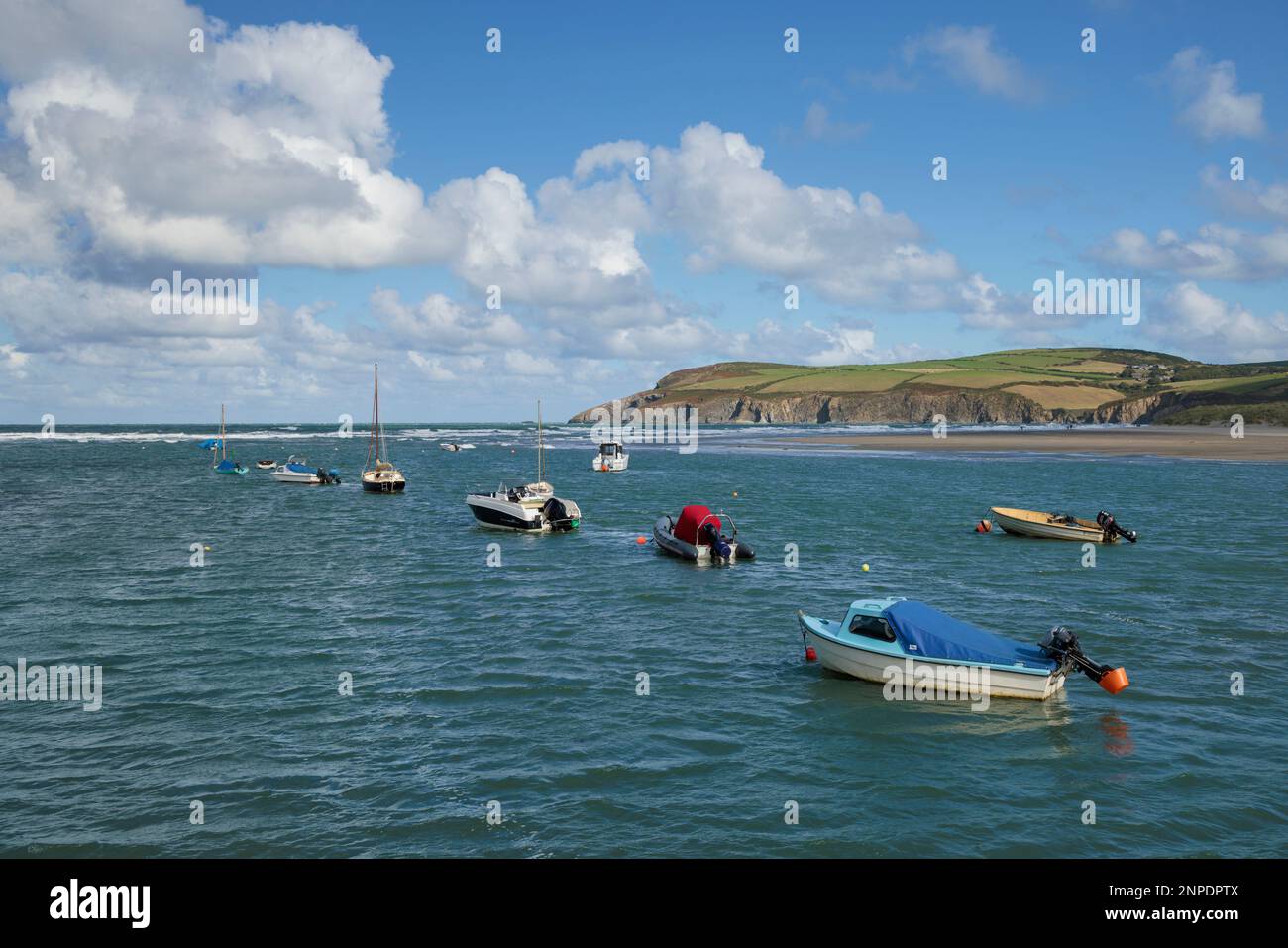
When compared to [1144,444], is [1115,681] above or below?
below

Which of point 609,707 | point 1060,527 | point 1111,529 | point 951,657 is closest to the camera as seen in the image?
point 609,707

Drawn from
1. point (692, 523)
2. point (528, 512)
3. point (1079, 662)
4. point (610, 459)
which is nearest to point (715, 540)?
point (692, 523)

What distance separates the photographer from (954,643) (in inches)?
884

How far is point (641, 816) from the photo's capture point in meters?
15.9

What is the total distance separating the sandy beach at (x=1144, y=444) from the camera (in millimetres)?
120875

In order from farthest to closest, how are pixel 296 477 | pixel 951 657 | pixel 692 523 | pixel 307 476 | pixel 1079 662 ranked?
pixel 296 477 → pixel 307 476 → pixel 692 523 → pixel 951 657 → pixel 1079 662

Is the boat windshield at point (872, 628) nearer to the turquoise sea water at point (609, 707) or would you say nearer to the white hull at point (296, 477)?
the turquoise sea water at point (609, 707)

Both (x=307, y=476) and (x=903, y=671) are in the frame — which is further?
(x=307, y=476)

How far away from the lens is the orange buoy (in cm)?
2141

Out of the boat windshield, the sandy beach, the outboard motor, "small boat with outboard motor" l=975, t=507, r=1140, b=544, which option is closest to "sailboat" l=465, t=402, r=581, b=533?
"small boat with outboard motor" l=975, t=507, r=1140, b=544

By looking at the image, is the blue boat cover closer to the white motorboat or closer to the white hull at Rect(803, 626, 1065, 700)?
the white hull at Rect(803, 626, 1065, 700)

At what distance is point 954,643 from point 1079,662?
3075 mm

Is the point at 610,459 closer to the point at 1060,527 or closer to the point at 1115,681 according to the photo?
the point at 1060,527
